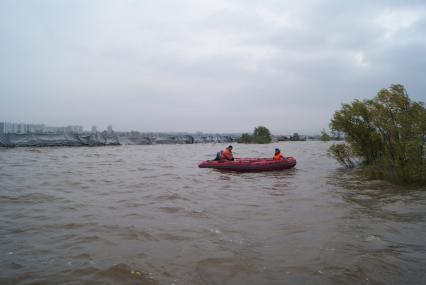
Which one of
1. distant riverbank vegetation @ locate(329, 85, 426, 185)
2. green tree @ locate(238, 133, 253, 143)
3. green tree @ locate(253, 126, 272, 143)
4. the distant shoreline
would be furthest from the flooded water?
green tree @ locate(238, 133, 253, 143)

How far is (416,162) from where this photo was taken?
34.1 ft

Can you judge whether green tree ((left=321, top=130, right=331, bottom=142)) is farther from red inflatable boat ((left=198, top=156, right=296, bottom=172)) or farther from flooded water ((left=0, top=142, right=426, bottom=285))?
flooded water ((left=0, top=142, right=426, bottom=285))

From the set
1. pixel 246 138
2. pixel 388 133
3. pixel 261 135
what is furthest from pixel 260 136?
pixel 388 133

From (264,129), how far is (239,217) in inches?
2467

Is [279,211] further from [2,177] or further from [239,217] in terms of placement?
[2,177]

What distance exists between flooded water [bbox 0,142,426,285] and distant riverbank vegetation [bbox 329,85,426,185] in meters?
1.10

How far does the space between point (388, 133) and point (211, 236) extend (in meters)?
9.63

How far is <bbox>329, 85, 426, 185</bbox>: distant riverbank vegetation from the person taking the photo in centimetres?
1040

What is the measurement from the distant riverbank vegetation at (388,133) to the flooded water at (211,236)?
1.10 m

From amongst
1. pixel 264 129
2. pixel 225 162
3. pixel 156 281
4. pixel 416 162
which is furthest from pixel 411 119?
pixel 264 129

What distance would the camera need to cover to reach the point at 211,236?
549 cm

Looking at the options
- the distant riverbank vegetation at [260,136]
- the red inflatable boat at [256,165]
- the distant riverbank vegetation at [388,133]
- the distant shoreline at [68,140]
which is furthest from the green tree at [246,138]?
the distant riverbank vegetation at [388,133]

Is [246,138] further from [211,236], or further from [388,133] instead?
[211,236]

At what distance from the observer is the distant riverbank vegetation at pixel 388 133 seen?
34.1 ft
